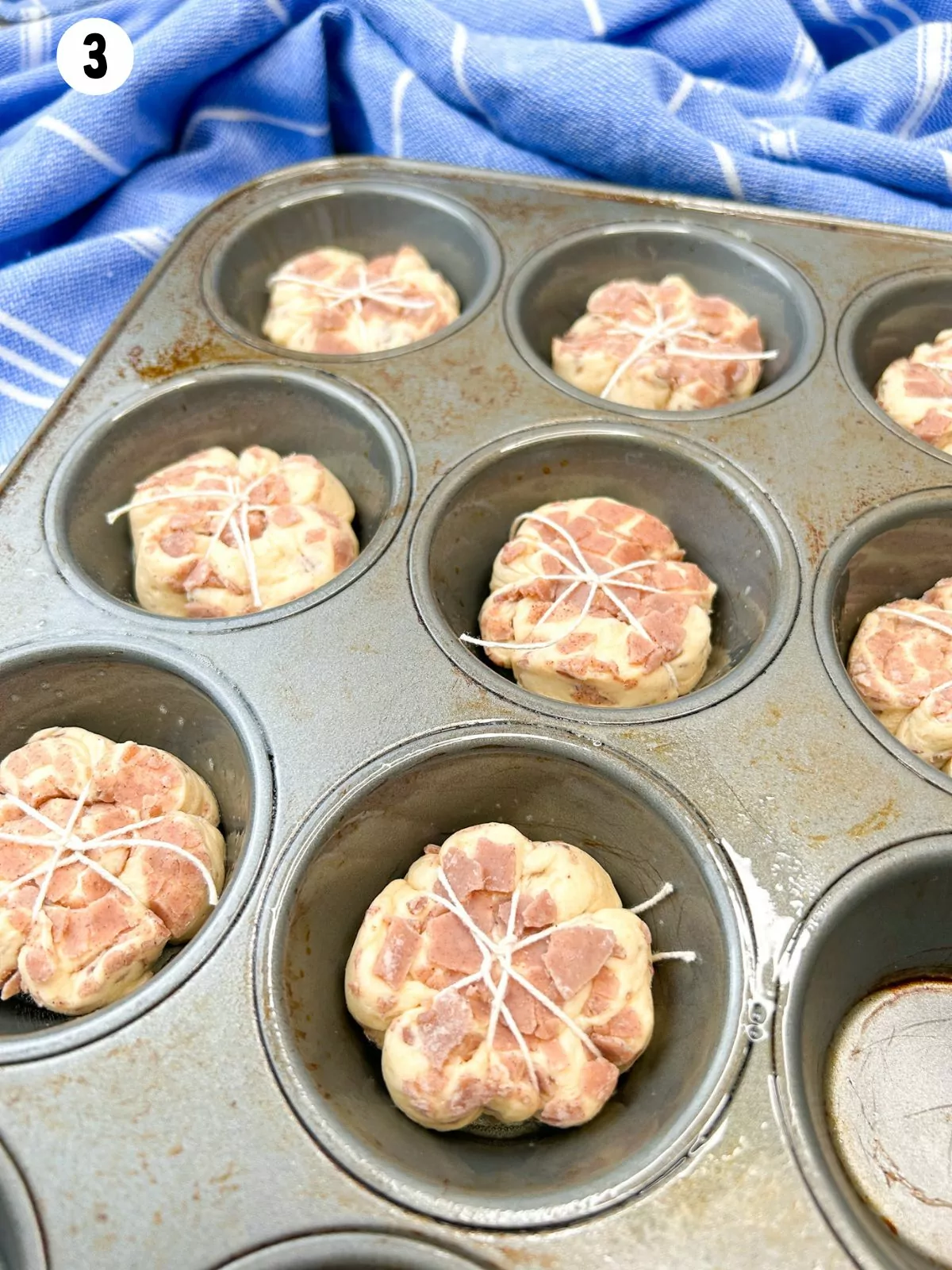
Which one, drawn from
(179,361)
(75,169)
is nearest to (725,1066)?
(179,361)

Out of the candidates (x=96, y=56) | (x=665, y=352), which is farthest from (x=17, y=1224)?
(x=96, y=56)

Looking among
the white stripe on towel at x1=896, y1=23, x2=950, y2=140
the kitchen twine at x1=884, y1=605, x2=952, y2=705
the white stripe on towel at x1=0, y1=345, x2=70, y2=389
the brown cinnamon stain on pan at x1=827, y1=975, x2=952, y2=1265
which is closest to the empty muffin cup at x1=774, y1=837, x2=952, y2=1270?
the brown cinnamon stain on pan at x1=827, y1=975, x2=952, y2=1265

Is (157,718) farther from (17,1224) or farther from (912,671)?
(912,671)

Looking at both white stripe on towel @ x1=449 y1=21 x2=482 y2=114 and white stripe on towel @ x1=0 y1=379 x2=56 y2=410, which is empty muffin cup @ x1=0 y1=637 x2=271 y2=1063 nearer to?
white stripe on towel @ x1=0 y1=379 x2=56 y2=410

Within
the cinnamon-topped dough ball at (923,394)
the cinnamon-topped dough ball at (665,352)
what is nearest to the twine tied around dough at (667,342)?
the cinnamon-topped dough ball at (665,352)

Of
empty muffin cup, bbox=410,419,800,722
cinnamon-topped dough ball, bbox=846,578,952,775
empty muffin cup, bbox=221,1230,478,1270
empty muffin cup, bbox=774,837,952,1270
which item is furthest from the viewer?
empty muffin cup, bbox=410,419,800,722

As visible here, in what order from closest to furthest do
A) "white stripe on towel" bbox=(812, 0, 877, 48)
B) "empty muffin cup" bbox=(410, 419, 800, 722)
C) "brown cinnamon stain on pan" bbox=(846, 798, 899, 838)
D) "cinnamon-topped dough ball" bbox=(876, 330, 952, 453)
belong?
"brown cinnamon stain on pan" bbox=(846, 798, 899, 838)
"empty muffin cup" bbox=(410, 419, 800, 722)
"cinnamon-topped dough ball" bbox=(876, 330, 952, 453)
"white stripe on towel" bbox=(812, 0, 877, 48)
